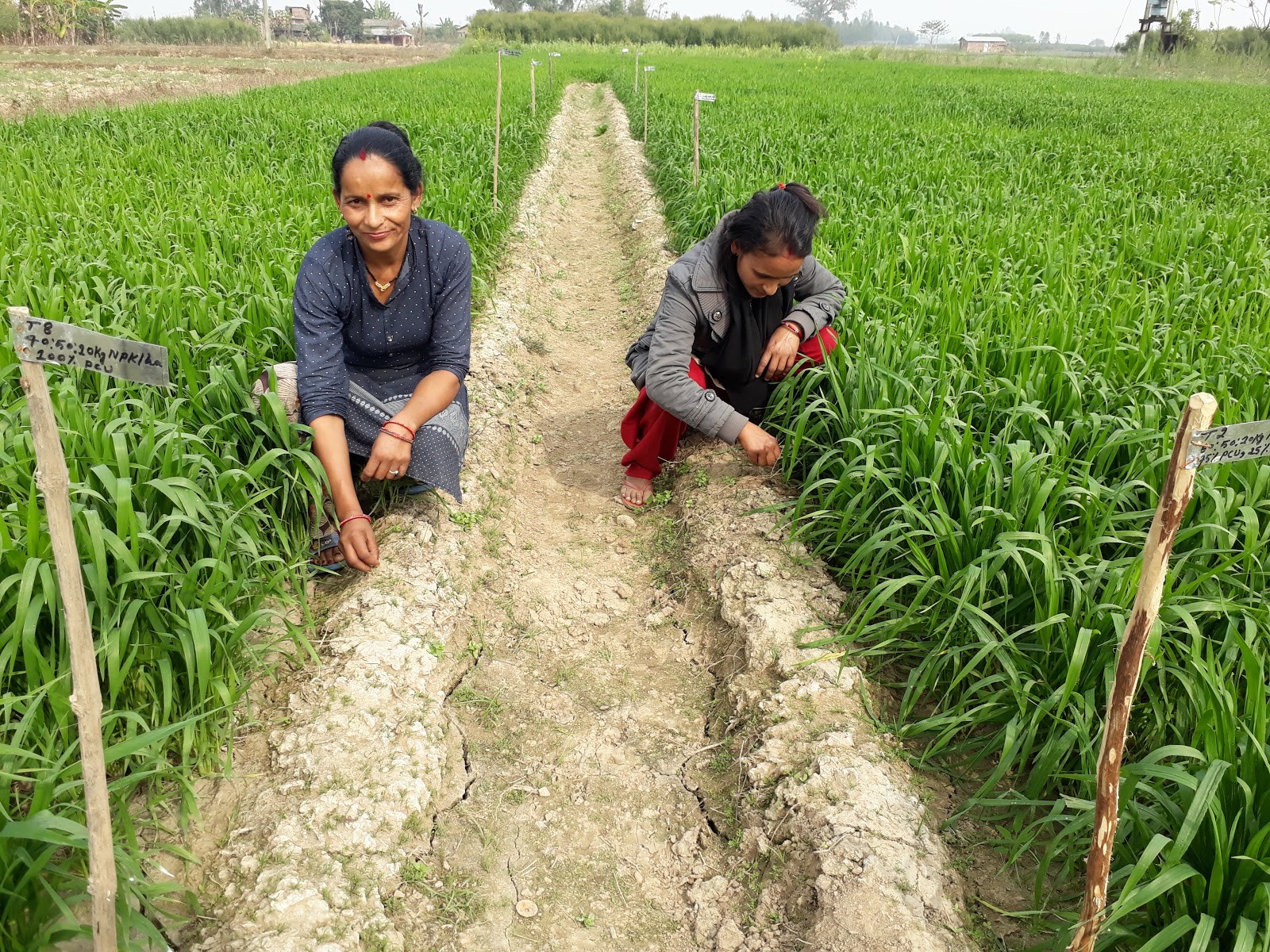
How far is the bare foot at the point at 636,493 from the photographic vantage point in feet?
11.3

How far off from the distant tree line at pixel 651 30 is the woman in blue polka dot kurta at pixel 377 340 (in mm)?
50457

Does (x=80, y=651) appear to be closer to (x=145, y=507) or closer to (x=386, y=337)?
(x=145, y=507)

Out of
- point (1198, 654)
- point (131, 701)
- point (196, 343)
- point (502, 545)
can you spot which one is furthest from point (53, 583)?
point (1198, 654)

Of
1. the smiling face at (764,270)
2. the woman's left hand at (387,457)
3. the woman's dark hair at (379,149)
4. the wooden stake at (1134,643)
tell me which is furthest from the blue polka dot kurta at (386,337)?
the wooden stake at (1134,643)

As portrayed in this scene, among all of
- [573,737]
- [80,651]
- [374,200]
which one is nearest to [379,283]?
[374,200]

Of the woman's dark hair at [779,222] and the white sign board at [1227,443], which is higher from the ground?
the woman's dark hair at [779,222]

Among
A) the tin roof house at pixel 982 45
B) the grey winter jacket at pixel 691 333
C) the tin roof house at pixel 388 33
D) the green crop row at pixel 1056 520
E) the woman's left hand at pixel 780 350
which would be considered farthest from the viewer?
the tin roof house at pixel 388 33

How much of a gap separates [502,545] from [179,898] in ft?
5.43

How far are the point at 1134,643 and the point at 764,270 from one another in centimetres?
176

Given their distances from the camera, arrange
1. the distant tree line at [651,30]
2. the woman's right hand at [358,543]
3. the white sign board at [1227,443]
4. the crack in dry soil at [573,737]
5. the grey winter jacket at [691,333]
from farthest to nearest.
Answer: the distant tree line at [651,30], the grey winter jacket at [691,333], the woman's right hand at [358,543], the crack in dry soil at [573,737], the white sign board at [1227,443]

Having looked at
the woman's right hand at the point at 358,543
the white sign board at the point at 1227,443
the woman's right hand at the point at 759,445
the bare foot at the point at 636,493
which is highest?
the white sign board at the point at 1227,443

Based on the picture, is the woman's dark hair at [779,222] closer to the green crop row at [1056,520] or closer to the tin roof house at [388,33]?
the green crop row at [1056,520]

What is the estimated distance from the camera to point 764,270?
108 inches

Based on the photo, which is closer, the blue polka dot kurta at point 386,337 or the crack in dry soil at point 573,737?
the crack in dry soil at point 573,737
